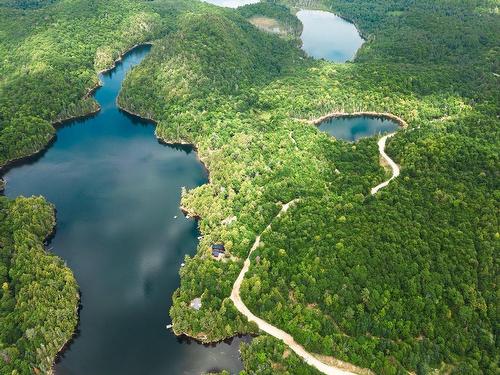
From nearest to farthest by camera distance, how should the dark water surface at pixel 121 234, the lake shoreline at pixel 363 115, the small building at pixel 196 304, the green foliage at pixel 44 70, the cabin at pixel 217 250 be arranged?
1. the dark water surface at pixel 121 234
2. the small building at pixel 196 304
3. the cabin at pixel 217 250
4. the green foliage at pixel 44 70
5. the lake shoreline at pixel 363 115

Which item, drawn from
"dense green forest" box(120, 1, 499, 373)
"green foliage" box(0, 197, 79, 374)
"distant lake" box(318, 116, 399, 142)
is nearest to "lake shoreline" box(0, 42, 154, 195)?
"dense green forest" box(120, 1, 499, 373)

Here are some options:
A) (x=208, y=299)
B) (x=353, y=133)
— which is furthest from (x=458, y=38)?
(x=208, y=299)

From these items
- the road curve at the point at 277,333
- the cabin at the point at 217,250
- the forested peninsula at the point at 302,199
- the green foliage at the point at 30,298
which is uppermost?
the forested peninsula at the point at 302,199

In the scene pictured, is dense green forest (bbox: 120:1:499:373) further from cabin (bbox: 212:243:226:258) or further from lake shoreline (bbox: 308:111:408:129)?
lake shoreline (bbox: 308:111:408:129)

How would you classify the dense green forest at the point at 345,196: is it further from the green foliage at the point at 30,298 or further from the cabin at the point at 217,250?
the green foliage at the point at 30,298

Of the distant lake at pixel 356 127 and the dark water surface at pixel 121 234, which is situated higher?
the distant lake at pixel 356 127

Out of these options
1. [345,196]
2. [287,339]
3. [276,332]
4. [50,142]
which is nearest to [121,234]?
[276,332]

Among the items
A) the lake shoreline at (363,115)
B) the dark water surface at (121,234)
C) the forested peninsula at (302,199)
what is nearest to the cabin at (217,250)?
the forested peninsula at (302,199)

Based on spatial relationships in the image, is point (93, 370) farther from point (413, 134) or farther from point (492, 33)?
point (492, 33)
